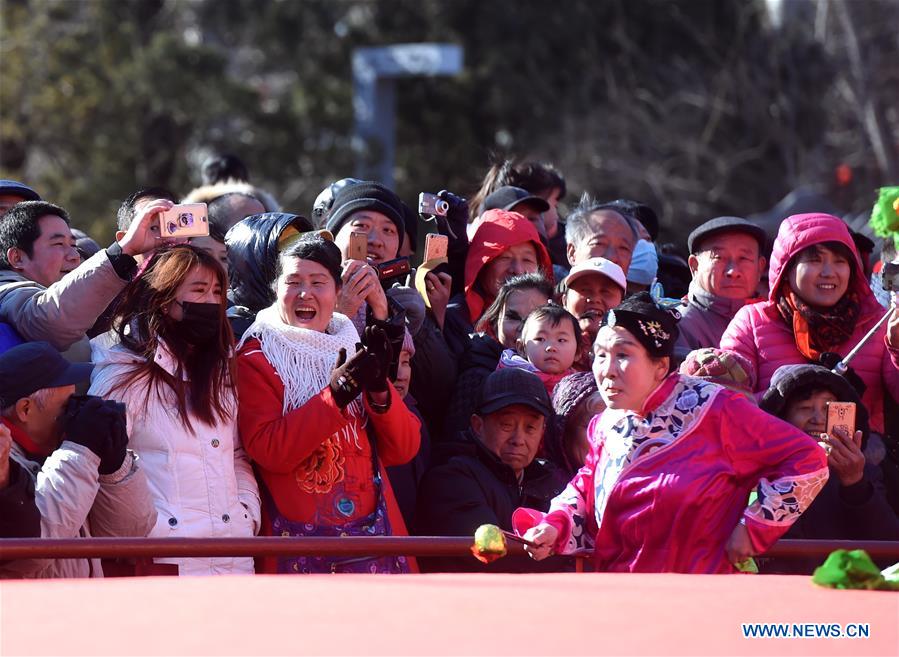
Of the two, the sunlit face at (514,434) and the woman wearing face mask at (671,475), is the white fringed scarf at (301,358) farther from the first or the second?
the woman wearing face mask at (671,475)

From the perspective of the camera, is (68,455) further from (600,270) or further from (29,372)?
(600,270)

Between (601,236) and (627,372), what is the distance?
7.35 ft

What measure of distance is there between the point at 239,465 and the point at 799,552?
5.56 feet

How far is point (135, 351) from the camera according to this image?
4.79 meters

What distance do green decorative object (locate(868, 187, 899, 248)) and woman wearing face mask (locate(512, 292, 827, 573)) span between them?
1.43m

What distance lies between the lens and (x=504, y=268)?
6.42 m

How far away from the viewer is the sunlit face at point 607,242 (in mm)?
6566

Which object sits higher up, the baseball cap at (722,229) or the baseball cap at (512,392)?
the baseball cap at (722,229)

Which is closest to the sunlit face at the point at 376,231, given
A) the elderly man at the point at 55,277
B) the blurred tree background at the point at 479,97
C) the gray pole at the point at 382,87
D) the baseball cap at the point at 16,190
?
the elderly man at the point at 55,277

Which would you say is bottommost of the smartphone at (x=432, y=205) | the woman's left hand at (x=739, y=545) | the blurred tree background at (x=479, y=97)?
the woman's left hand at (x=739, y=545)

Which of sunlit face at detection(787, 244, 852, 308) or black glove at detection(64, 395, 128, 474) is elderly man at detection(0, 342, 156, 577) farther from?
sunlit face at detection(787, 244, 852, 308)

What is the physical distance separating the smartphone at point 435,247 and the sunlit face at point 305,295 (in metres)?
0.94

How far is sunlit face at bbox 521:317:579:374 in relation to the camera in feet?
18.8

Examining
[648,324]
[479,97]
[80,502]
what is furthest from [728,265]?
[479,97]
